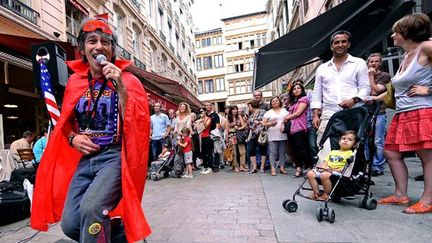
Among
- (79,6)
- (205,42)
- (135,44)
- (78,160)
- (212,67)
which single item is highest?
(205,42)

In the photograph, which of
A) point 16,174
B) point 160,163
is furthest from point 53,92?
point 160,163

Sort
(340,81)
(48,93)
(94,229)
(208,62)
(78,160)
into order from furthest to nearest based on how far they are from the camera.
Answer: (208,62), (340,81), (48,93), (78,160), (94,229)

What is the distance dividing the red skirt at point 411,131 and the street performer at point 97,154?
284cm

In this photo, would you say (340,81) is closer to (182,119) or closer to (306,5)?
(182,119)

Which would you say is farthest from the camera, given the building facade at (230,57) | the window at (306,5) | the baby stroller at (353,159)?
the building facade at (230,57)

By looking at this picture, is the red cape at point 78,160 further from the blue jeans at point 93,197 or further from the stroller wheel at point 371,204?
the stroller wheel at point 371,204

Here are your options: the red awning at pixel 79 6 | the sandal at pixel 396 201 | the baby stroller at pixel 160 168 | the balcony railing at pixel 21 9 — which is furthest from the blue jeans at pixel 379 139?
the red awning at pixel 79 6

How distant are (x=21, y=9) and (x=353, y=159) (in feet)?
32.8

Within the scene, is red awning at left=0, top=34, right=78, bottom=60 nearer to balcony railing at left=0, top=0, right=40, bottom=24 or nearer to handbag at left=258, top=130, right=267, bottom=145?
balcony railing at left=0, top=0, right=40, bottom=24

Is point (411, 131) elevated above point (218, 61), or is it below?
below

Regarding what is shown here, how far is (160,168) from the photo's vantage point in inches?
303

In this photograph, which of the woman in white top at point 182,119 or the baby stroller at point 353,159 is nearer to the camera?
the baby stroller at point 353,159

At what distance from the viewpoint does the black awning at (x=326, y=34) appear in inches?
251

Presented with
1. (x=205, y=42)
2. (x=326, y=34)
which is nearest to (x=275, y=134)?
(x=326, y=34)
